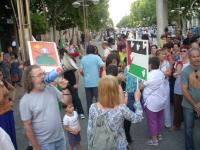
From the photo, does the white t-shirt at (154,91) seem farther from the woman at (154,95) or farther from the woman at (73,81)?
the woman at (73,81)

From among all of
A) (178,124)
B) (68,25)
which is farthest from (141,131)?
(68,25)

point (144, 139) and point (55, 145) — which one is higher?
point (55, 145)

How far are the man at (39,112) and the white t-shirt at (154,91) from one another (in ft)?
8.82

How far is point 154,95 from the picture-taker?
6.70 m

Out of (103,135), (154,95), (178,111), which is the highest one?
(103,135)

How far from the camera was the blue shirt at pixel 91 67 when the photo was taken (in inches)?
349

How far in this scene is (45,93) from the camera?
420 cm

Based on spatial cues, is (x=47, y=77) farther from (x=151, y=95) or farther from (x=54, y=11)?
(x=54, y=11)

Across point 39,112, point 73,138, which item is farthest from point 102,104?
point 73,138

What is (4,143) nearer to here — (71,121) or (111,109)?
(111,109)

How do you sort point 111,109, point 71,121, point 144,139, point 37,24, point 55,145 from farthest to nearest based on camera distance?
point 37,24 → point 144,139 → point 71,121 → point 55,145 → point 111,109

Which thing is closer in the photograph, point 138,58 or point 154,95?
point 138,58

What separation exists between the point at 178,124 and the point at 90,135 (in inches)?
156

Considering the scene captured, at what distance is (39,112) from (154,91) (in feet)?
9.93
